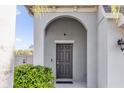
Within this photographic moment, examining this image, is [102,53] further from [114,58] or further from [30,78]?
[30,78]

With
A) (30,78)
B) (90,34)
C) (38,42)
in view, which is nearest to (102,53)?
(90,34)

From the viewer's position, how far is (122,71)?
36.5ft

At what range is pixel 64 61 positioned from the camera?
1694 centimetres

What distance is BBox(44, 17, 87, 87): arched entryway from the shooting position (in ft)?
53.7

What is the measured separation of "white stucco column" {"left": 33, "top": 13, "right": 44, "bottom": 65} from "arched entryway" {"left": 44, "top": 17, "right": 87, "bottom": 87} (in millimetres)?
2332

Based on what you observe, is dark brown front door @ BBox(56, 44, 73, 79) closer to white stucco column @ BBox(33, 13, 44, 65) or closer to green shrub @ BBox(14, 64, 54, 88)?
white stucco column @ BBox(33, 13, 44, 65)

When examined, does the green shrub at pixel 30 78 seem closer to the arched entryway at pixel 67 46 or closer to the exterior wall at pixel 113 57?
the exterior wall at pixel 113 57

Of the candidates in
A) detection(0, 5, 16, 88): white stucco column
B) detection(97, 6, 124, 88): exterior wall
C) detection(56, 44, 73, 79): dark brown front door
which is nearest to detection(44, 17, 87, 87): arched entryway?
detection(56, 44, 73, 79): dark brown front door

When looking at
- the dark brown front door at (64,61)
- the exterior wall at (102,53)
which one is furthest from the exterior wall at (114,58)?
the dark brown front door at (64,61)

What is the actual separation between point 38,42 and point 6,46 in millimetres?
9772

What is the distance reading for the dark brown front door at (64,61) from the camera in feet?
54.8

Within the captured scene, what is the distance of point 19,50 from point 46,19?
339 cm
